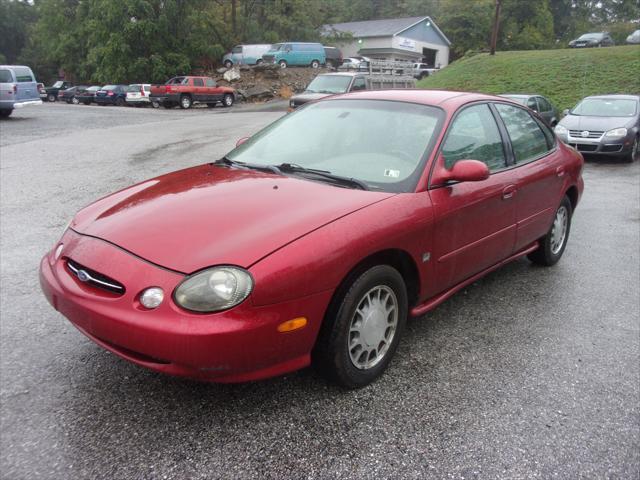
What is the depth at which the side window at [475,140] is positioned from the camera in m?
3.41

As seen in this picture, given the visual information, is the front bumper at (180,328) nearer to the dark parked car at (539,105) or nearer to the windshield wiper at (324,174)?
the windshield wiper at (324,174)

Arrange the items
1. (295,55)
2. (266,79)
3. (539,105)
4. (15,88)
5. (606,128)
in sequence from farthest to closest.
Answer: (295,55), (266,79), (15,88), (539,105), (606,128)

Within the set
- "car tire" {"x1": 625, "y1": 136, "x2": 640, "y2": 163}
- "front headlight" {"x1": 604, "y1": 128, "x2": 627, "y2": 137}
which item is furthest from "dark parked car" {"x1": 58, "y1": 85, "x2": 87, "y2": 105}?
"car tire" {"x1": 625, "y1": 136, "x2": 640, "y2": 163}

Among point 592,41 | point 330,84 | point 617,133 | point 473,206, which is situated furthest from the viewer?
point 592,41

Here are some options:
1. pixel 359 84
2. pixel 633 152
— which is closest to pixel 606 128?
pixel 633 152

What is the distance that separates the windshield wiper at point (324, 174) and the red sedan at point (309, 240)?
0.01m

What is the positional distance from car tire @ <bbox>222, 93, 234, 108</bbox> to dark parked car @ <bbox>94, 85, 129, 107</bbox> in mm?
6858

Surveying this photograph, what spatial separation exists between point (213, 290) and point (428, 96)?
2.32 m

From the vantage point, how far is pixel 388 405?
8.95ft

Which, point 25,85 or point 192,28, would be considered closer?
point 25,85

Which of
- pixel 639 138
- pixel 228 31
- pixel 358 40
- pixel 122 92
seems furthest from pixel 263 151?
pixel 358 40

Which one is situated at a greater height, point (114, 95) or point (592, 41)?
point (592, 41)

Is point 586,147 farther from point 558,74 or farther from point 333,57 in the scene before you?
point 333,57

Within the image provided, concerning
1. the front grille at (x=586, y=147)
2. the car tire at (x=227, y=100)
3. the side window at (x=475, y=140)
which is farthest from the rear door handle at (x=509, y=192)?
the car tire at (x=227, y=100)
